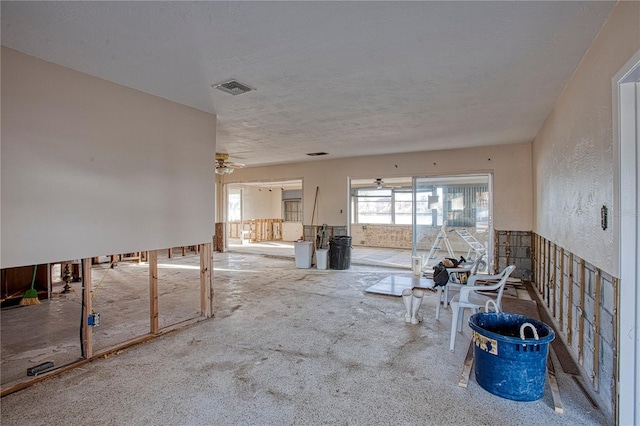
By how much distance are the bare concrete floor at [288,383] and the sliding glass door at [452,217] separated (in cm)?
318

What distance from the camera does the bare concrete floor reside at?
7.07 ft

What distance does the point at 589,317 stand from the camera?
2537mm

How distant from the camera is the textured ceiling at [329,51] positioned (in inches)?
79.3

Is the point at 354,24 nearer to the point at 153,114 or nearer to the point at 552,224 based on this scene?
the point at 153,114

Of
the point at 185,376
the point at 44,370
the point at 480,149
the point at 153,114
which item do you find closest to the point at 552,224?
the point at 480,149

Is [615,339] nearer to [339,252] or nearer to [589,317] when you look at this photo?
[589,317]

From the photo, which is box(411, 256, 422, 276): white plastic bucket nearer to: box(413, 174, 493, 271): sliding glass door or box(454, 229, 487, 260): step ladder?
box(413, 174, 493, 271): sliding glass door

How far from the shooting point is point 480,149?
21.4ft

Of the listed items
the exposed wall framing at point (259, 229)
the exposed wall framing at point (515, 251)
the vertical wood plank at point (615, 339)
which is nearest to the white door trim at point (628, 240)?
the vertical wood plank at point (615, 339)

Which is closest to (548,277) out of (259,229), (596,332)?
(596,332)

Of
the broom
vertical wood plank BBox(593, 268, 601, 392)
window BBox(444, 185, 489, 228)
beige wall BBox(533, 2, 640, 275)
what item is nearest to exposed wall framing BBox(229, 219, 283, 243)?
the broom

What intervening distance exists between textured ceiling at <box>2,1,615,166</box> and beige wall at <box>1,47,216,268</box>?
0.66ft

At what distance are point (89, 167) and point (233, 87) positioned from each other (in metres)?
1.54

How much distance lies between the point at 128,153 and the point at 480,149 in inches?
243
